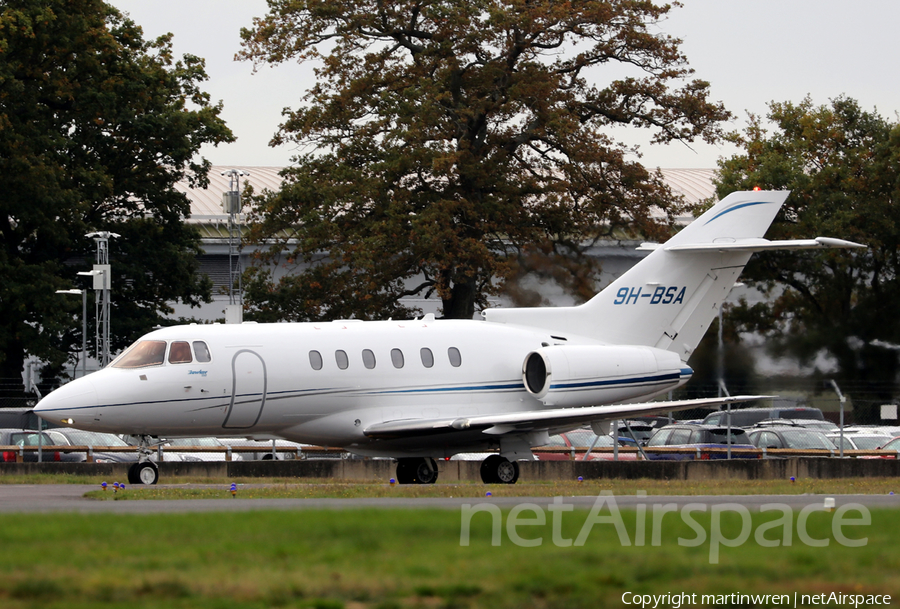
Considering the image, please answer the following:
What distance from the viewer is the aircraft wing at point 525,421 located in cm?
2222

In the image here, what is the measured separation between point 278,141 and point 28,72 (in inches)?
357

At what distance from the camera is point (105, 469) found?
25.8m

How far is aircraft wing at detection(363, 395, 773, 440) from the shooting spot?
2222 cm

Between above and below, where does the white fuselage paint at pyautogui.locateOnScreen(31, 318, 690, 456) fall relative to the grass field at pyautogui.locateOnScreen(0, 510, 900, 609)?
above

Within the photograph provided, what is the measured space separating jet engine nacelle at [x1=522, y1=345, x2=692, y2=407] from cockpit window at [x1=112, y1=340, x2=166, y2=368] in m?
6.76

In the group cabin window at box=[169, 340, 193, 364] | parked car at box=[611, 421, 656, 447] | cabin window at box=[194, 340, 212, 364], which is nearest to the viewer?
cabin window at box=[169, 340, 193, 364]

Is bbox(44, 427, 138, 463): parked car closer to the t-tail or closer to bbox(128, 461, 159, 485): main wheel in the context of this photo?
bbox(128, 461, 159, 485): main wheel

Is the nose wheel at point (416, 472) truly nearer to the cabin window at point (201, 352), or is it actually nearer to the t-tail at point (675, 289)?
the t-tail at point (675, 289)

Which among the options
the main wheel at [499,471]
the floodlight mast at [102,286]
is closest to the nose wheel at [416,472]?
the main wheel at [499,471]

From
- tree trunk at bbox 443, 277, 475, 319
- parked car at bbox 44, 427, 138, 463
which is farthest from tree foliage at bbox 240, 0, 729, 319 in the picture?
parked car at bbox 44, 427, 138, 463

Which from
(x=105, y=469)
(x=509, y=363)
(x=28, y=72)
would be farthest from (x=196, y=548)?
(x=28, y=72)

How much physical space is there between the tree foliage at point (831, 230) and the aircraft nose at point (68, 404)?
16592mm

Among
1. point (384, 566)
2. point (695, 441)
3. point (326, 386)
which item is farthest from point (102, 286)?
point (384, 566)

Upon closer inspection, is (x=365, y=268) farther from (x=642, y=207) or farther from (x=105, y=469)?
(x=105, y=469)
